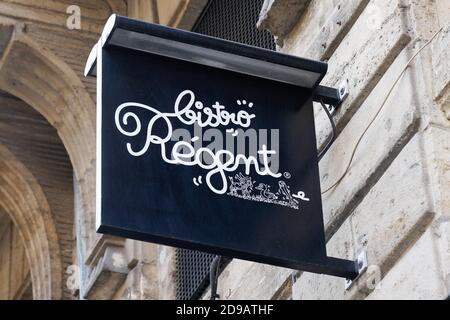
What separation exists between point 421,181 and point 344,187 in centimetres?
76

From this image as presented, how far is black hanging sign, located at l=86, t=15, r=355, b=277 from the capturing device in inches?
268

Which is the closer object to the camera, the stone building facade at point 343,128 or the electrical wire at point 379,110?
the stone building facade at point 343,128

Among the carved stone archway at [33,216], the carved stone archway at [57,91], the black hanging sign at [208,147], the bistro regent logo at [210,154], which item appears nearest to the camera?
the black hanging sign at [208,147]

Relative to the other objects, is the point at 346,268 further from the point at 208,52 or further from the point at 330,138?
the point at 208,52

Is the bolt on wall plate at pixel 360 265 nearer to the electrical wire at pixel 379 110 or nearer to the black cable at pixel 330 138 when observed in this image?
the electrical wire at pixel 379 110

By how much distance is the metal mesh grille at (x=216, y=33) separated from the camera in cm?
1038

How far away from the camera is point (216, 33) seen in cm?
1112

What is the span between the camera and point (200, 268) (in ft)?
35.3

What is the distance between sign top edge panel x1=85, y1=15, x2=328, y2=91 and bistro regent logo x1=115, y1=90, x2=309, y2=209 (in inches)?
9.6

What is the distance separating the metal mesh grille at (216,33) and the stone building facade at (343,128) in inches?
4.4

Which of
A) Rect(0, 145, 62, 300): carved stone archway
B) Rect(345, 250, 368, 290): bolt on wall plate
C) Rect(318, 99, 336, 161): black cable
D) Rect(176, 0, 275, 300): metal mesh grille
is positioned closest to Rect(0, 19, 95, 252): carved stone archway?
Rect(176, 0, 275, 300): metal mesh grille

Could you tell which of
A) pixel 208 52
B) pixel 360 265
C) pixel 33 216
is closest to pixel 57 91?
pixel 33 216

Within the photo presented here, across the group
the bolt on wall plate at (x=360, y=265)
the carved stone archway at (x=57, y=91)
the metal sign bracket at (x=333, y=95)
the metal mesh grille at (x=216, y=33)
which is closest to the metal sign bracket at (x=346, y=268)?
the bolt on wall plate at (x=360, y=265)
